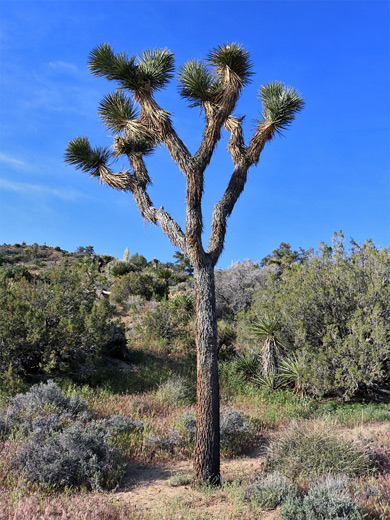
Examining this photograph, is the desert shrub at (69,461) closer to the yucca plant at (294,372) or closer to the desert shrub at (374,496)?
the desert shrub at (374,496)

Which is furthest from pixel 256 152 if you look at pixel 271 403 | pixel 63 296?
pixel 63 296

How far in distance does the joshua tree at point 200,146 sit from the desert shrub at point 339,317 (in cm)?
557

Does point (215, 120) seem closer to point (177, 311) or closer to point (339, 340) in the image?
point (339, 340)

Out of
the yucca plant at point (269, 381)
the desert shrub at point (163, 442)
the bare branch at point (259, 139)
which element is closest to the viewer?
the desert shrub at point (163, 442)

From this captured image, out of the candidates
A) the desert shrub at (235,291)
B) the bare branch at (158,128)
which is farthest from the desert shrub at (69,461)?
the desert shrub at (235,291)

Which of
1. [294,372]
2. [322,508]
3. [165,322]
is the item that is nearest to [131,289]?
[165,322]

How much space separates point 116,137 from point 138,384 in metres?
6.97

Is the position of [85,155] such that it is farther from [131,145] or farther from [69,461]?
[69,461]

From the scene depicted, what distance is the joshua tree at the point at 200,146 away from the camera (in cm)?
662

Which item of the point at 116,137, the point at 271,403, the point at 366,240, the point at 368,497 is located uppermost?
the point at 116,137

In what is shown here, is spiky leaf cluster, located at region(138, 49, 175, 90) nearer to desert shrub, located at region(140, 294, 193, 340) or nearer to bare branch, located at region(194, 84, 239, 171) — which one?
bare branch, located at region(194, 84, 239, 171)

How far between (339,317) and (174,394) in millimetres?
5588

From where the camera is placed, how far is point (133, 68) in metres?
8.35

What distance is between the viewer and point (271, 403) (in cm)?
1108
